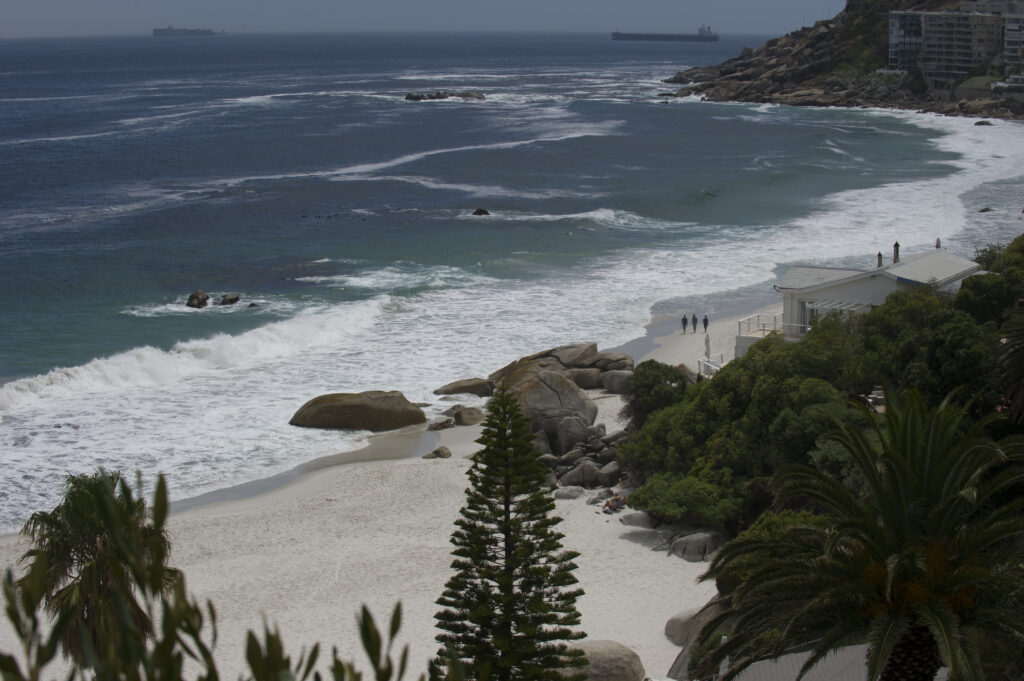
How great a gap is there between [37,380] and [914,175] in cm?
4763

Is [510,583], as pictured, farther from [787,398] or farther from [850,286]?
[850,286]

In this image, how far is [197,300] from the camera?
38562mm

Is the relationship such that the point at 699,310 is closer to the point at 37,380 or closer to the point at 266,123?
the point at 37,380

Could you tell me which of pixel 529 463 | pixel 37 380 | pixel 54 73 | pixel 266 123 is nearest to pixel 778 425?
pixel 529 463

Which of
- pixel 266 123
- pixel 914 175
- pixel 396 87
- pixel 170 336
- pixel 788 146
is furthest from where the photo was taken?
pixel 396 87

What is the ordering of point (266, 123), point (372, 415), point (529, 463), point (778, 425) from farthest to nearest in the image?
point (266, 123) → point (372, 415) → point (778, 425) → point (529, 463)

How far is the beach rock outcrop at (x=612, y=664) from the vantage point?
14914 millimetres

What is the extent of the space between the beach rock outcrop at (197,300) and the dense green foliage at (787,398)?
20.5 m

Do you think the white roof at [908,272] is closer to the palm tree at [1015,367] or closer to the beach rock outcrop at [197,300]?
the palm tree at [1015,367]

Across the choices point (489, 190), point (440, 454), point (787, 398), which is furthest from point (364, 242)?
point (787, 398)

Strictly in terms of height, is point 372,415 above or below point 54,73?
below

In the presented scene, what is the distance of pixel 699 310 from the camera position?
3706cm

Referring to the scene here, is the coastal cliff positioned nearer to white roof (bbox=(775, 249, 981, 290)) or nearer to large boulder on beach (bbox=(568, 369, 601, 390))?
white roof (bbox=(775, 249, 981, 290))

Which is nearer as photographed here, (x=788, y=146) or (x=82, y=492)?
(x=82, y=492)
